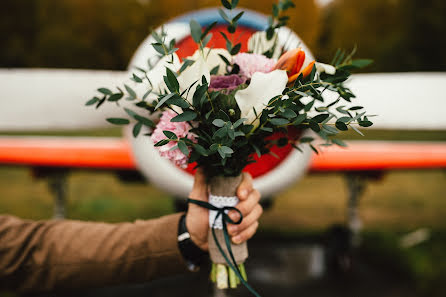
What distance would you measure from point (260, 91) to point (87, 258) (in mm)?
630

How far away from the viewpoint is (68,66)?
11.0m

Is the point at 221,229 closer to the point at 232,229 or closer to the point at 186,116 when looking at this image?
the point at 232,229

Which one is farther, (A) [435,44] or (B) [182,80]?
(A) [435,44]

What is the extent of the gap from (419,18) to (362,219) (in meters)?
12.6

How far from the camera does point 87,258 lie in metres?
0.95

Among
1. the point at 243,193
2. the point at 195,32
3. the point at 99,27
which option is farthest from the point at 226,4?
the point at 99,27

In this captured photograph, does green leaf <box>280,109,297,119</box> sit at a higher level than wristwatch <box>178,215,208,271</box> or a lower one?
higher

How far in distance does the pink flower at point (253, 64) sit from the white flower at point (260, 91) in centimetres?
6

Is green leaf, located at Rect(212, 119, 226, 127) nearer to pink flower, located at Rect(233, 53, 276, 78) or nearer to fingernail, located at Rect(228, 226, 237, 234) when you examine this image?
pink flower, located at Rect(233, 53, 276, 78)

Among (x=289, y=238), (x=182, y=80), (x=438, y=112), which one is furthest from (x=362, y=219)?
(x=182, y=80)

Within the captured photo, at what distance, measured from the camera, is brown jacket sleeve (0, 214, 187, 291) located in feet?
3.10

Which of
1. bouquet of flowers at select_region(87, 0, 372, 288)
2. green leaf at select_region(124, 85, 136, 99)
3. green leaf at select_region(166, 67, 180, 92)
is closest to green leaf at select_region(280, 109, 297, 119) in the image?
bouquet of flowers at select_region(87, 0, 372, 288)

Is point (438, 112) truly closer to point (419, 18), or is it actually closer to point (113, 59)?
point (113, 59)

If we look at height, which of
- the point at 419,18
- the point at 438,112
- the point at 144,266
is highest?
the point at 419,18
